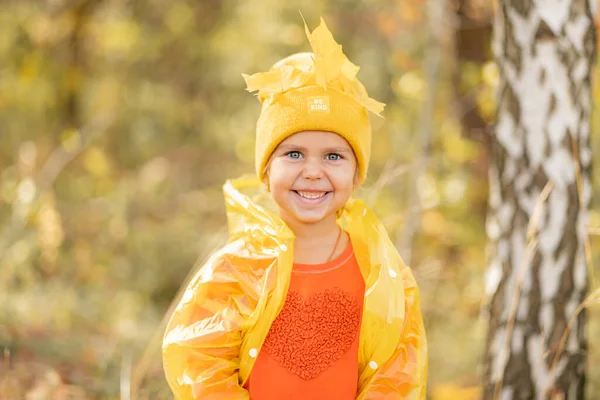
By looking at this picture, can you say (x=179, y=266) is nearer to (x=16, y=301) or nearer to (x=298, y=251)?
(x=16, y=301)

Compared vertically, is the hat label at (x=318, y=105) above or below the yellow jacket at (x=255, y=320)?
above

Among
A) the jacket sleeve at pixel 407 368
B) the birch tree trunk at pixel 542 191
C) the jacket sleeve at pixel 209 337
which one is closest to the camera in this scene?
the jacket sleeve at pixel 209 337

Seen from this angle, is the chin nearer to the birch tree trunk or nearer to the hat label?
A: the hat label

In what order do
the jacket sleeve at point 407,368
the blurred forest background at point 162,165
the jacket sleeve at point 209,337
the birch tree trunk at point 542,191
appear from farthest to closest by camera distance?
the blurred forest background at point 162,165
the birch tree trunk at point 542,191
the jacket sleeve at point 407,368
the jacket sleeve at point 209,337

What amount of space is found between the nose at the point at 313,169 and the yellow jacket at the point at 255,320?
0.57 feet

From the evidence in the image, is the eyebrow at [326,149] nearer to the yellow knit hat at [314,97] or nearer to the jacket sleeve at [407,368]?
the yellow knit hat at [314,97]

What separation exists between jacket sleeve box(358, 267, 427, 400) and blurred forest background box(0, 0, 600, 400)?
2.59ft

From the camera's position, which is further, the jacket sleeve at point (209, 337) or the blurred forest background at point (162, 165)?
the blurred forest background at point (162, 165)

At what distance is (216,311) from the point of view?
7.47 feet

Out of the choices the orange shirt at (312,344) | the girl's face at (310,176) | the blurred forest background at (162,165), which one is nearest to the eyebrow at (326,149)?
the girl's face at (310,176)

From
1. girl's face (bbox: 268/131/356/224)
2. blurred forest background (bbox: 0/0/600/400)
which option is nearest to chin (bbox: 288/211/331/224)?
girl's face (bbox: 268/131/356/224)

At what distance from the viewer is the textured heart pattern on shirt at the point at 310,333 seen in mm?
2285

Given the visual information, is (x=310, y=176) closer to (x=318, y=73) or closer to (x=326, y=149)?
(x=326, y=149)

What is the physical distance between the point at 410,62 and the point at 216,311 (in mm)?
3352
